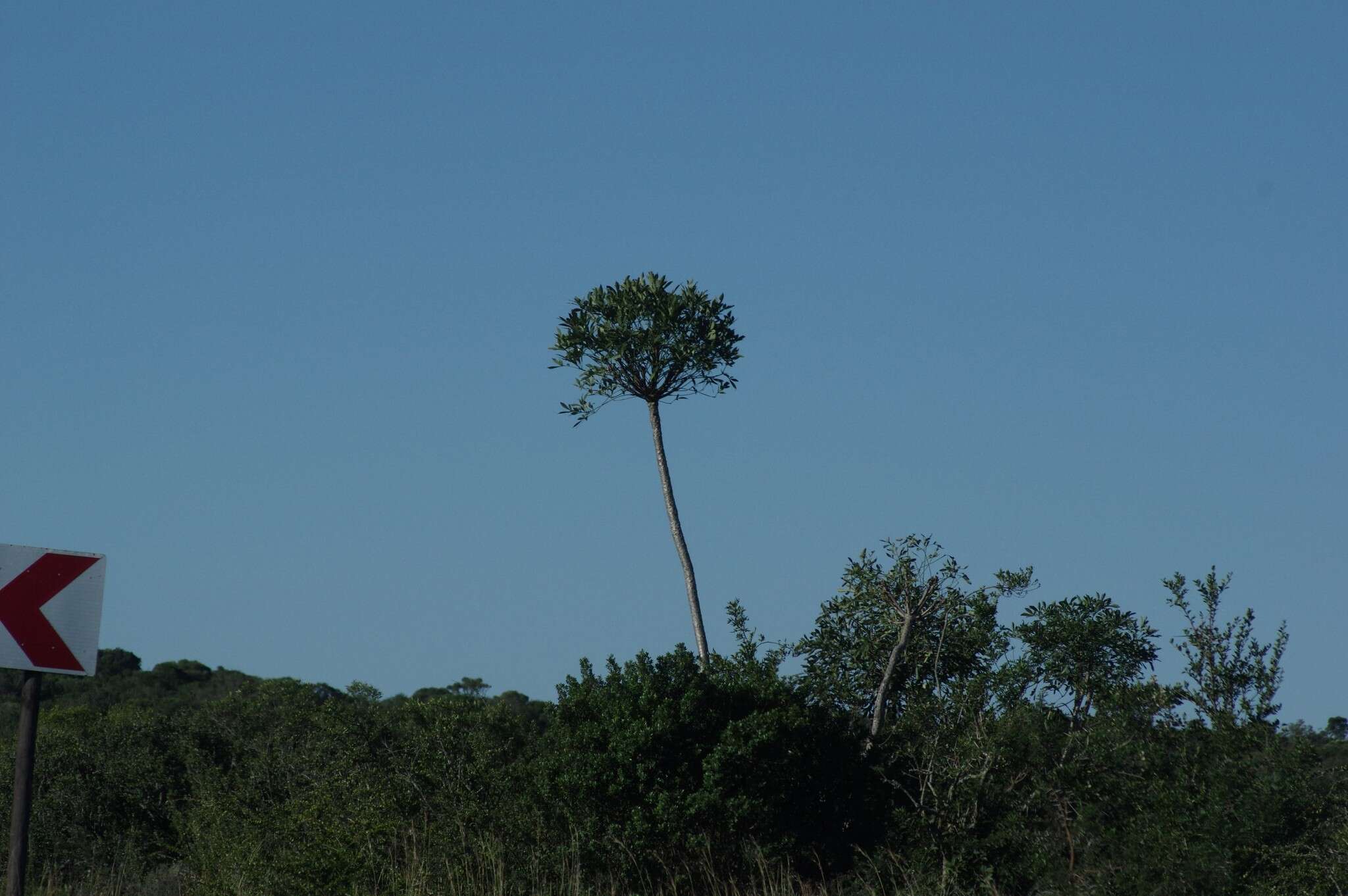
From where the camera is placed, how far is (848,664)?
22406 mm

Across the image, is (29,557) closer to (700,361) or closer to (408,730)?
(408,730)

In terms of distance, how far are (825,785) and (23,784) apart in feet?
36.1

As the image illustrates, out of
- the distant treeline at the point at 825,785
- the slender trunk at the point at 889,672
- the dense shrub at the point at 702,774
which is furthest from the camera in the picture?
the slender trunk at the point at 889,672

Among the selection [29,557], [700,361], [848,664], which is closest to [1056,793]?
[848,664]

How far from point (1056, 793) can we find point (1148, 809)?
1227 mm

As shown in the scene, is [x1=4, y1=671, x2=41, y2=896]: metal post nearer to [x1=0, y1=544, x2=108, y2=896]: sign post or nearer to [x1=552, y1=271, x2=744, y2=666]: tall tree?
[x1=0, y1=544, x2=108, y2=896]: sign post

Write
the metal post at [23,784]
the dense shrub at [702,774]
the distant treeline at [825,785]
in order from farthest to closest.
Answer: the dense shrub at [702,774] → the distant treeline at [825,785] → the metal post at [23,784]

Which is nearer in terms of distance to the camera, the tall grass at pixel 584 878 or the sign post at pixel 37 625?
the sign post at pixel 37 625

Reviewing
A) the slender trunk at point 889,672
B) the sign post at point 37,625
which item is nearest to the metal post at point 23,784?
the sign post at point 37,625

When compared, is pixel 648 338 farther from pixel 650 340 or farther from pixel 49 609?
pixel 49 609

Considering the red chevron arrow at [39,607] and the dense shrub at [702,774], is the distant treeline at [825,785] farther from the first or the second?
the red chevron arrow at [39,607]

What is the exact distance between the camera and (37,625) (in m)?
8.55

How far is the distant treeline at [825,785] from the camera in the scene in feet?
45.8

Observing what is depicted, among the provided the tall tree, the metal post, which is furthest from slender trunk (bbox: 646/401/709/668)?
the metal post
